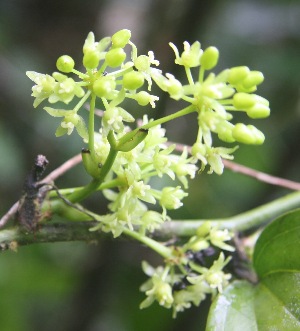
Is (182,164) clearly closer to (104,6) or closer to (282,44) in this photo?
(282,44)

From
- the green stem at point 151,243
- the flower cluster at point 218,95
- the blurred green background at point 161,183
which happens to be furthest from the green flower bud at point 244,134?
the blurred green background at point 161,183

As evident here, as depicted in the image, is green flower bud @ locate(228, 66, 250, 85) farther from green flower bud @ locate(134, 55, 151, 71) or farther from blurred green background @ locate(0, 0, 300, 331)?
blurred green background @ locate(0, 0, 300, 331)

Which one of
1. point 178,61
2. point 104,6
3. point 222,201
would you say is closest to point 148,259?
point 222,201

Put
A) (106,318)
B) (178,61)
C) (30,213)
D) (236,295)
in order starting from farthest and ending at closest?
1. (106,318)
2. (236,295)
3. (30,213)
4. (178,61)

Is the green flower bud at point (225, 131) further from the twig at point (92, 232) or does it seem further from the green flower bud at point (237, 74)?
the twig at point (92, 232)

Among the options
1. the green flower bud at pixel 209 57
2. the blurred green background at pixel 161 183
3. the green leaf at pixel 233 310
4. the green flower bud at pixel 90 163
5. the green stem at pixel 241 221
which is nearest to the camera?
the green flower bud at pixel 209 57

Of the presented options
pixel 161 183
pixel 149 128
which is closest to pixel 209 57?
pixel 149 128
